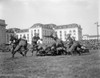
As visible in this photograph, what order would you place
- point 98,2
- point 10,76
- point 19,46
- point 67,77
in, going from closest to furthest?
1. point 67,77
2. point 10,76
3. point 98,2
4. point 19,46

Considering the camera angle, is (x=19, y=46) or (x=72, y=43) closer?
(x=19, y=46)

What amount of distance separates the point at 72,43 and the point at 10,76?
7.15 m

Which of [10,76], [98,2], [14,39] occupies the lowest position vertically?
[10,76]

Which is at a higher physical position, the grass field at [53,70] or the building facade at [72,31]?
the building facade at [72,31]

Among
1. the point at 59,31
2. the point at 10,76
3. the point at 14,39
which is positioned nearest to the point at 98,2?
the point at 10,76

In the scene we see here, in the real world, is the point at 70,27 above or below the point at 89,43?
above

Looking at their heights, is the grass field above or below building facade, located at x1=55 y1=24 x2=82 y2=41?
below

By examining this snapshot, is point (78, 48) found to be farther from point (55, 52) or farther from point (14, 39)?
point (14, 39)

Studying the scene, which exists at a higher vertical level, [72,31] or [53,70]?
[72,31]

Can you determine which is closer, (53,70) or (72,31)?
(53,70)

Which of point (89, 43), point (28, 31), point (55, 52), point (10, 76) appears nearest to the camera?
point (10, 76)

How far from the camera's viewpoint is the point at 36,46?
36.3 ft

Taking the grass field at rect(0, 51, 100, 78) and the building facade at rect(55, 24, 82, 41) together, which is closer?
the grass field at rect(0, 51, 100, 78)

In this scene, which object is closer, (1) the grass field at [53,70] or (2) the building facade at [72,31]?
(1) the grass field at [53,70]
